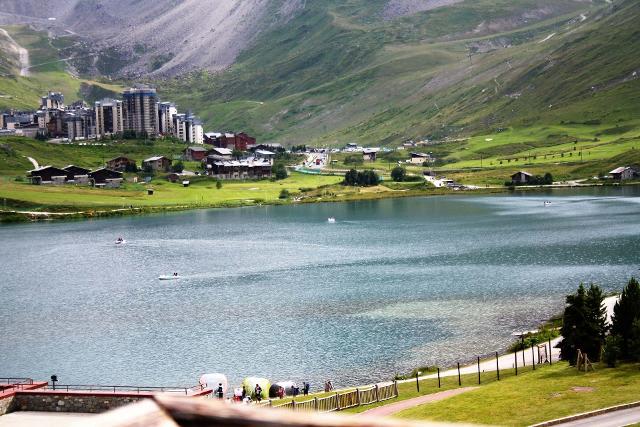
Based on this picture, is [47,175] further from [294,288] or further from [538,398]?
[538,398]

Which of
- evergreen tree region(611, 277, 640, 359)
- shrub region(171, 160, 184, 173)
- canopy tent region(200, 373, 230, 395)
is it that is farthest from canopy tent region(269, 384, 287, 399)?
A: shrub region(171, 160, 184, 173)

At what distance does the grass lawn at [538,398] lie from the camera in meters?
31.3

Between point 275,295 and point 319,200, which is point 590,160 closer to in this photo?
point 319,200

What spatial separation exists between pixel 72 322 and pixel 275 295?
618 inches

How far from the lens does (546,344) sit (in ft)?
154

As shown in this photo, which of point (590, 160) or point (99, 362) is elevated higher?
point (590, 160)

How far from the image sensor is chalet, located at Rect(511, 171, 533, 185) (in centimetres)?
17175

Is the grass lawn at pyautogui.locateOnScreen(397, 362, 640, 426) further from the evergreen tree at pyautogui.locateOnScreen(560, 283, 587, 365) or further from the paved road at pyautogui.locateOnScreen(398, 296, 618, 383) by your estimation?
the paved road at pyautogui.locateOnScreen(398, 296, 618, 383)

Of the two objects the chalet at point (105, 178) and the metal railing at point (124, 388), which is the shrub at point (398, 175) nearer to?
the chalet at point (105, 178)

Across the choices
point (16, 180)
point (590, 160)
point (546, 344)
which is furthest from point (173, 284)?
point (590, 160)

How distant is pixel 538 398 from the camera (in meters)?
33.8

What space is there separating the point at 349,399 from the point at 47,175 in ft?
440

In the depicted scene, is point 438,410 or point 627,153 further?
point 627,153

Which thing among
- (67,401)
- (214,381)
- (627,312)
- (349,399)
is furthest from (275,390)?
(627,312)
